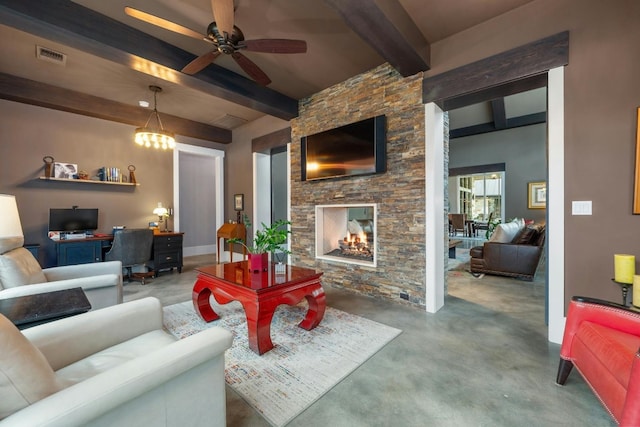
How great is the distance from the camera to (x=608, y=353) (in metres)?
1.36

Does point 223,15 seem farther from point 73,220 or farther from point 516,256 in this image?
point 516,256

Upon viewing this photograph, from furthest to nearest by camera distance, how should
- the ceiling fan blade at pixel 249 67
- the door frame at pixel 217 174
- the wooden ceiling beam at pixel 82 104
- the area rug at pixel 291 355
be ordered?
the door frame at pixel 217 174 → the wooden ceiling beam at pixel 82 104 → the ceiling fan blade at pixel 249 67 → the area rug at pixel 291 355

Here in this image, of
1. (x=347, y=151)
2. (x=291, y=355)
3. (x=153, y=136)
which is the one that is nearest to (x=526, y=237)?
(x=347, y=151)

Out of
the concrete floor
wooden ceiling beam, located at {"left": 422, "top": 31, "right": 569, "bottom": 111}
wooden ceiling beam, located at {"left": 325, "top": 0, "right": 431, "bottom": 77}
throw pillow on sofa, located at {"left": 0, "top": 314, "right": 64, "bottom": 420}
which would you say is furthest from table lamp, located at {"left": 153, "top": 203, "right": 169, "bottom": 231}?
wooden ceiling beam, located at {"left": 422, "top": 31, "right": 569, "bottom": 111}

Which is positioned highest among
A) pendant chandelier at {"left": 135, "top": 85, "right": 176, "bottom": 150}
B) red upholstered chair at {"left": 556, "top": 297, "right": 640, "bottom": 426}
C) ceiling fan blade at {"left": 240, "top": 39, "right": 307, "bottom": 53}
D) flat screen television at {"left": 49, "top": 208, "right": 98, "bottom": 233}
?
ceiling fan blade at {"left": 240, "top": 39, "right": 307, "bottom": 53}

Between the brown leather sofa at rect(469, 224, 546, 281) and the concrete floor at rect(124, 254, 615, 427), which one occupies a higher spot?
the brown leather sofa at rect(469, 224, 546, 281)

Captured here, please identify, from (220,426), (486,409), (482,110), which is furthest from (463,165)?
(220,426)

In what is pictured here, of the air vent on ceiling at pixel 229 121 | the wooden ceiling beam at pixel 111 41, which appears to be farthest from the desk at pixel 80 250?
the air vent on ceiling at pixel 229 121

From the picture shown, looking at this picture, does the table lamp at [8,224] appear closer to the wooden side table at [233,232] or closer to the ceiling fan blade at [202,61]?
the ceiling fan blade at [202,61]

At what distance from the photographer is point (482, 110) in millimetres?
7168

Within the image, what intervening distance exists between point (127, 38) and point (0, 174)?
3139mm

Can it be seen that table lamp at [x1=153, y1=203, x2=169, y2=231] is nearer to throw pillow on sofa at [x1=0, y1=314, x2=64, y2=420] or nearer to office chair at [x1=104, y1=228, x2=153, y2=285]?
office chair at [x1=104, y1=228, x2=153, y2=285]

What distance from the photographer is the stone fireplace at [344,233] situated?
409cm

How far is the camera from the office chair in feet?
13.3
